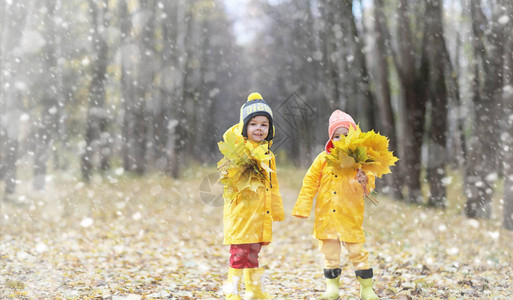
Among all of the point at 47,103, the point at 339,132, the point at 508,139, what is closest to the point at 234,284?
the point at 339,132

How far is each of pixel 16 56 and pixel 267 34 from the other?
16.9m

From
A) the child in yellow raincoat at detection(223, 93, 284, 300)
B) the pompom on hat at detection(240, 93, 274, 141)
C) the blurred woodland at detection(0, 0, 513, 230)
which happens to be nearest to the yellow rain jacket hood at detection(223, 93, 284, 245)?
the child in yellow raincoat at detection(223, 93, 284, 300)

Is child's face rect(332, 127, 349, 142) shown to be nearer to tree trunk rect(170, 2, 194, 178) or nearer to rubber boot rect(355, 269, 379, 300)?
rubber boot rect(355, 269, 379, 300)

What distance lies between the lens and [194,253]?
8.38 meters

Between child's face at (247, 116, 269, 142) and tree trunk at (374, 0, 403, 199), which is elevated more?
tree trunk at (374, 0, 403, 199)

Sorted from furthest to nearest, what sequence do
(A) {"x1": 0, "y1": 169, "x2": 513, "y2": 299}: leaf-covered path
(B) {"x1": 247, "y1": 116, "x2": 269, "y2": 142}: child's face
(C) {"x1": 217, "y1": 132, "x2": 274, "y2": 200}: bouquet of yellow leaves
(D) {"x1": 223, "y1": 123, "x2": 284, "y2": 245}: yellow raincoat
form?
1. (A) {"x1": 0, "y1": 169, "x2": 513, "y2": 299}: leaf-covered path
2. (B) {"x1": 247, "y1": 116, "x2": 269, "y2": 142}: child's face
3. (D) {"x1": 223, "y1": 123, "x2": 284, "y2": 245}: yellow raincoat
4. (C) {"x1": 217, "y1": 132, "x2": 274, "y2": 200}: bouquet of yellow leaves

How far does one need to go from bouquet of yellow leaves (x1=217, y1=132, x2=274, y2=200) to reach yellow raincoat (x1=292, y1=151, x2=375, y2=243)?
60 cm

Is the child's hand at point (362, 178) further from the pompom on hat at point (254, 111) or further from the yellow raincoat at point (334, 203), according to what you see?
the pompom on hat at point (254, 111)

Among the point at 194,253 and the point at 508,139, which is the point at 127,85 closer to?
the point at 194,253

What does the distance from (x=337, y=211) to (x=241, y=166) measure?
1097 mm

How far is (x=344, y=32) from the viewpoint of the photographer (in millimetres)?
16234

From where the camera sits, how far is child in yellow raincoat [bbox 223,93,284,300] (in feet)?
14.8

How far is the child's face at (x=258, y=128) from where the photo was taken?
464 centimetres

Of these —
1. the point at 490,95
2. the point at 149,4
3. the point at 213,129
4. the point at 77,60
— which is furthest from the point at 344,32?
the point at 213,129
